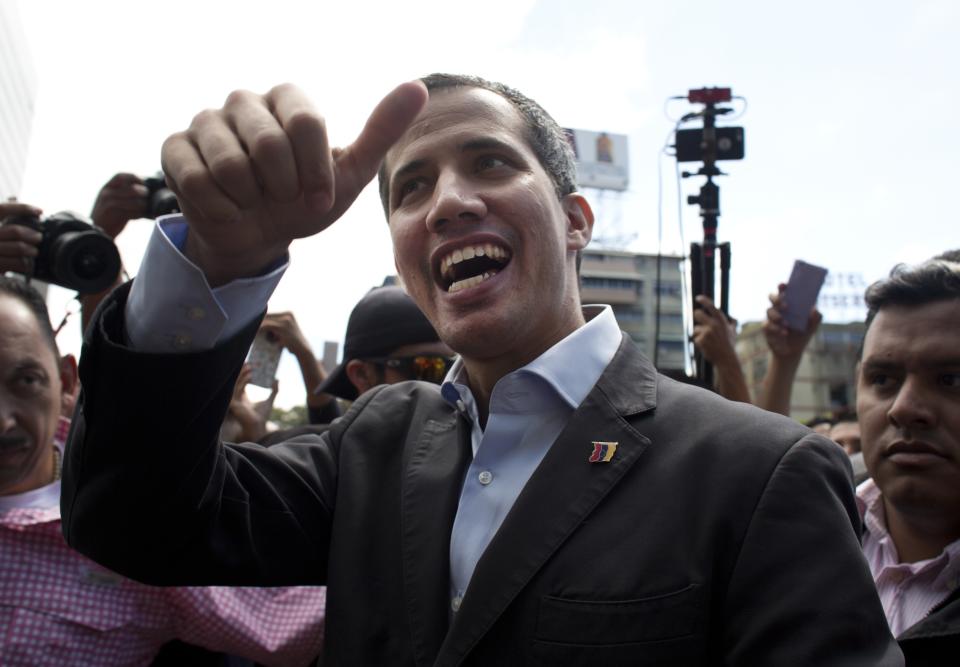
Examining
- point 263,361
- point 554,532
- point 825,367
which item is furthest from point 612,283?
point 554,532

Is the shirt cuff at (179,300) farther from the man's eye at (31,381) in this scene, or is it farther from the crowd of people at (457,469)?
the man's eye at (31,381)

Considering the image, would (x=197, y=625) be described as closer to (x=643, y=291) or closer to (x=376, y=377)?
(x=376, y=377)

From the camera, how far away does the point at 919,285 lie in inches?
92.7

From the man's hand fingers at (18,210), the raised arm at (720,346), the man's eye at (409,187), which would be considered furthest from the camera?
the raised arm at (720,346)

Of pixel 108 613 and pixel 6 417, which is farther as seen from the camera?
pixel 6 417

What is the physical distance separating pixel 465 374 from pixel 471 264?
29 centimetres

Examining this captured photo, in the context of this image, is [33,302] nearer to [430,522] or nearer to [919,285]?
[430,522]

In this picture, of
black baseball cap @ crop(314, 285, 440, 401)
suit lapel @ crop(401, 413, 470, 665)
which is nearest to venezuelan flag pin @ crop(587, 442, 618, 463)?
suit lapel @ crop(401, 413, 470, 665)

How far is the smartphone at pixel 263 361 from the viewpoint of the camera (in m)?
3.61

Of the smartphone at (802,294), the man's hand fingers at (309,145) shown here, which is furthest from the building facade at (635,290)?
the man's hand fingers at (309,145)

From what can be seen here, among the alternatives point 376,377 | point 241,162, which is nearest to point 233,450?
point 241,162

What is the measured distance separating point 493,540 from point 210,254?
2.22 feet

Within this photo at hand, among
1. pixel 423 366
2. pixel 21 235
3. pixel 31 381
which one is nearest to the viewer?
pixel 31 381

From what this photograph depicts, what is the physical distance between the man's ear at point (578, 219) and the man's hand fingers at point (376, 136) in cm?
88
